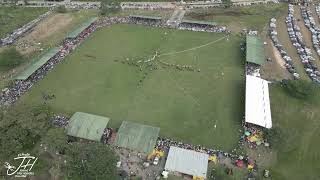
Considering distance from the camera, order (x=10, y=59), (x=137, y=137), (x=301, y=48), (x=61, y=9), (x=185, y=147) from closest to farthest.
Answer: (x=137, y=137)
(x=185, y=147)
(x=10, y=59)
(x=301, y=48)
(x=61, y=9)

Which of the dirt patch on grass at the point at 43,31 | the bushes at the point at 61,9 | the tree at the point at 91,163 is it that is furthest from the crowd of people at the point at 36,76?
the tree at the point at 91,163

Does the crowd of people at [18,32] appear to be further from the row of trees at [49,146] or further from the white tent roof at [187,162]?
the white tent roof at [187,162]

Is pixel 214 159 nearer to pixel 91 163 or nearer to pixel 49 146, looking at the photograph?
pixel 91 163

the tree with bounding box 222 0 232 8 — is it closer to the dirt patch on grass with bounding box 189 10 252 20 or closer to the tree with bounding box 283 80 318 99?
the dirt patch on grass with bounding box 189 10 252 20

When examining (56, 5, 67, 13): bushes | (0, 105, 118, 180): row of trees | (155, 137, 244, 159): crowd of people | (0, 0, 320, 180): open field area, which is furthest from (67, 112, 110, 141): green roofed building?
(56, 5, 67, 13): bushes

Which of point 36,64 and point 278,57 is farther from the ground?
point 278,57

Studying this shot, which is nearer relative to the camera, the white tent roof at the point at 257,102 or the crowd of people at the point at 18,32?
the white tent roof at the point at 257,102

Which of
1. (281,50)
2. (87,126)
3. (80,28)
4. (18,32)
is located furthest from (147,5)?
(87,126)
